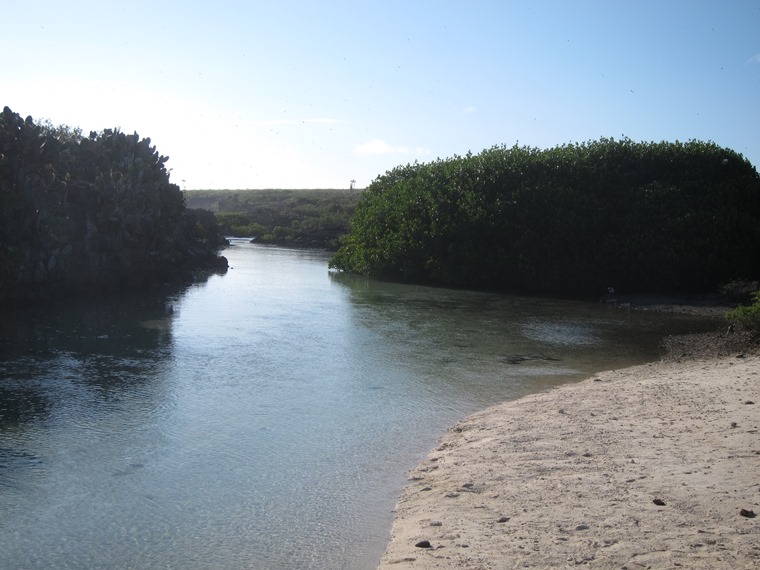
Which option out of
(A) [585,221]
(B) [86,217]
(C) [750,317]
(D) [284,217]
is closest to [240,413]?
(C) [750,317]

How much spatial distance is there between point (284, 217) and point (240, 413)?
217ft

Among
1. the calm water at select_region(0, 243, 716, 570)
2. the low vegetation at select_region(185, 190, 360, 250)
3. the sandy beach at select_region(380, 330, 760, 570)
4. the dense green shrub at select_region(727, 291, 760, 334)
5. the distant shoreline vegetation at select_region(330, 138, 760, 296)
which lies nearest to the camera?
the sandy beach at select_region(380, 330, 760, 570)

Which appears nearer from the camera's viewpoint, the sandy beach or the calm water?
the sandy beach

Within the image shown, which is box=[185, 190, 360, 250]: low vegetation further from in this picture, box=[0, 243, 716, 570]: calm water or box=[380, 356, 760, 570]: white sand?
box=[380, 356, 760, 570]: white sand

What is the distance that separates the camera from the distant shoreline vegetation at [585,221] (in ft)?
97.2

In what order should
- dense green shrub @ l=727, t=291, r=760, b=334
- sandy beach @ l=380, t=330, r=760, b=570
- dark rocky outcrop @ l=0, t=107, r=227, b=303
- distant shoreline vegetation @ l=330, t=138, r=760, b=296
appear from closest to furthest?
sandy beach @ l=380, t=330, r=760, b=570, dense green shrub @ l=727, t=291, r=760, b=334, dark rocky outcrop @ l=0, t=107, r=227, b=303, distant shoreline vegetation @ l=330, t=138, r=760, b=296

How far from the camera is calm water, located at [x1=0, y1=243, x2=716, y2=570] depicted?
7441mm

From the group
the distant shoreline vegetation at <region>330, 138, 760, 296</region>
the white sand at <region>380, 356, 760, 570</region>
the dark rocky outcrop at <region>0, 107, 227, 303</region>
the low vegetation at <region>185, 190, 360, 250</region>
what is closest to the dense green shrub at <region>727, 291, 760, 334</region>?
the white sand at <region>380, 356, 760, 570</region>

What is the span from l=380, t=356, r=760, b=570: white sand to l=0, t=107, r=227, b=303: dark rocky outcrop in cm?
1776

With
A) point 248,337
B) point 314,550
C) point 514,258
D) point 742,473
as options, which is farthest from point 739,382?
point 514,258

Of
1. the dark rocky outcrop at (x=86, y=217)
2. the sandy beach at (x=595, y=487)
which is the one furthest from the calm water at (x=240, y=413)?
the dark rocky outcrop at (x=86, y=217)

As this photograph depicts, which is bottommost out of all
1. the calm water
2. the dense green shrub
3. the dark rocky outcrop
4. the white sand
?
the calm water

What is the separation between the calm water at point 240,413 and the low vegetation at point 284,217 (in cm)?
2779

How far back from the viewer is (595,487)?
738cm
